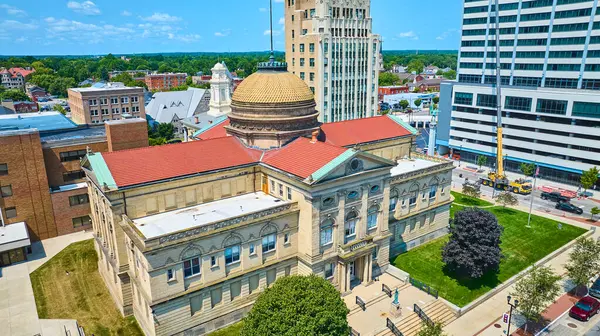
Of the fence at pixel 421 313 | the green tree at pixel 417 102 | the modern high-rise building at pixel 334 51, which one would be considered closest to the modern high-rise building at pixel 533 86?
the modern high-rise building at pixel 334 51

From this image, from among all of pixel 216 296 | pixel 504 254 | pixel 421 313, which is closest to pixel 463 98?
pixel 504 254

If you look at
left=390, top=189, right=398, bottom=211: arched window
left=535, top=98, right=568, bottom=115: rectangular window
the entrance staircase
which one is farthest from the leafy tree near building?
left=535, top=98, right=568, bottom=115: rectangular window

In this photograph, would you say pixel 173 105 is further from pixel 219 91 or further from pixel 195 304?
pixel 195 304

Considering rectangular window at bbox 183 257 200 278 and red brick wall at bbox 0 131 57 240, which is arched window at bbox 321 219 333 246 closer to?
rectangular window at bbox 183 257 200 278

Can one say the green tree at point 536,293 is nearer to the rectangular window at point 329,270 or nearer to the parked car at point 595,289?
the parked car at point 595,289

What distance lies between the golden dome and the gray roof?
3174 inches

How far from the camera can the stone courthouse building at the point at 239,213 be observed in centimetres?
3844

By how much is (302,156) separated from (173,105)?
95.2 m

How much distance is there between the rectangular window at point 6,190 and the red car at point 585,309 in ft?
230

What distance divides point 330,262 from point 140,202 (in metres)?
20.9

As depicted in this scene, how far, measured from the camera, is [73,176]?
6412 centimetres

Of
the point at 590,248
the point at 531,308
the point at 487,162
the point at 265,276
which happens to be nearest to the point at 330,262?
the point at 265,276

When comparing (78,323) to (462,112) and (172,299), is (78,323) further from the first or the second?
(462,112)

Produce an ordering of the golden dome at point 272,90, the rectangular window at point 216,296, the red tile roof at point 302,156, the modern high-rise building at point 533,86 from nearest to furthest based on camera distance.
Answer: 1. the rectangular window at point 216,296
2. the red tile roof at point 302,156
3. the golden dome at point 272,90
4. the modern high-rise building at point 533,86
